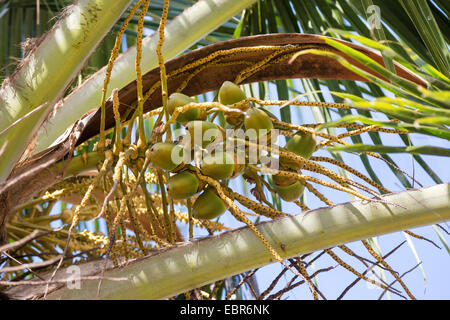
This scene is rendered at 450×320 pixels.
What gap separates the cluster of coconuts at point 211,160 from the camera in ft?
2.64

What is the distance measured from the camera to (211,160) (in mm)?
802

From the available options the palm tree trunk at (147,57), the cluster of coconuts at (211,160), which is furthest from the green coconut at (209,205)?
the palm tree trunk at (147,57)

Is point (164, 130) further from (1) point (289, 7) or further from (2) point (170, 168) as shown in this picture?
(1) point (289, 7)

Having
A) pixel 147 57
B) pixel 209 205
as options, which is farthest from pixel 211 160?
pixel 147 57

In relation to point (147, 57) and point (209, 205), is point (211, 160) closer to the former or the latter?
point (209, 205)

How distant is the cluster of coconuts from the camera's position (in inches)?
31.7

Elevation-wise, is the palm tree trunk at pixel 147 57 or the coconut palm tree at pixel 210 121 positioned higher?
the palm tree trunk at pixel 147 57

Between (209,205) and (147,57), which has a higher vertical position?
(147,57)

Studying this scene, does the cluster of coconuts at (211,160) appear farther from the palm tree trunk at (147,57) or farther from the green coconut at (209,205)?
the palm tree trunk at (147,57)

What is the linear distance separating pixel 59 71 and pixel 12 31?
1268mm

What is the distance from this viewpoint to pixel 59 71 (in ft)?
2.82

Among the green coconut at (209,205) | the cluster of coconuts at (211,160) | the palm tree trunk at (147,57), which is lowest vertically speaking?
the green coconut at (209,205)

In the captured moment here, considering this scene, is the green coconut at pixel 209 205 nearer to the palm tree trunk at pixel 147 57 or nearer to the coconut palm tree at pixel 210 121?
the coconut palm tree at pixel 210 121

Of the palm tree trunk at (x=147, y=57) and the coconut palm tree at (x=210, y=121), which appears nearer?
the coconut palm tree at (x=210, y=121)
